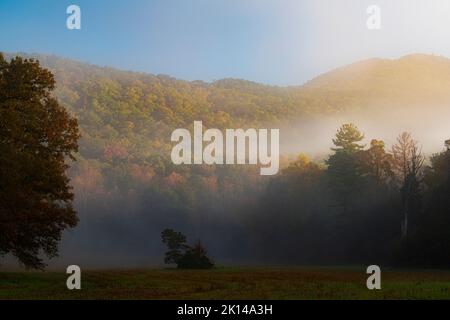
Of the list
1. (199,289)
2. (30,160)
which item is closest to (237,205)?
(30,160)

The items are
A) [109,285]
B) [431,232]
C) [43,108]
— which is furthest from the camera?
[431,232]

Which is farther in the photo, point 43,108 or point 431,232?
point 431,232

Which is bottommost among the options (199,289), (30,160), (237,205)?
(199,289)

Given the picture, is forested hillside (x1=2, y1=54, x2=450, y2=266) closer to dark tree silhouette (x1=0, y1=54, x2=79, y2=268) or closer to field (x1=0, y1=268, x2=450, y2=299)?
field (x1=0, y1=268, x2=450, y2=299)

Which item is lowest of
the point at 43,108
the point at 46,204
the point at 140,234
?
the point at 140,234

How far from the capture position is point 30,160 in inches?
1521

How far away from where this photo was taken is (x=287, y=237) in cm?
10425

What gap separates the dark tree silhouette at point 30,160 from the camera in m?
37.9

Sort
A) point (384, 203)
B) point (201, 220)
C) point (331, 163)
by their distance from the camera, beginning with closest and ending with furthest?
point (384, 203)
point (331, 163)
point (201, 220)

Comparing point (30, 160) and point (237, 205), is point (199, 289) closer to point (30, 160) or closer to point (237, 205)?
point (30, 160)

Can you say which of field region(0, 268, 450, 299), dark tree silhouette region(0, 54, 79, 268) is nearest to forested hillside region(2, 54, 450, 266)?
field region(0, 268, 450, 299)

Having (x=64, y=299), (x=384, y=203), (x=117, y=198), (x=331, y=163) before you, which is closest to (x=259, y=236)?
(x=331, y=163)

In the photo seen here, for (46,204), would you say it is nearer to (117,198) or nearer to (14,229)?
(14,229)

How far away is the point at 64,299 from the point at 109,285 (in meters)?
8.74
